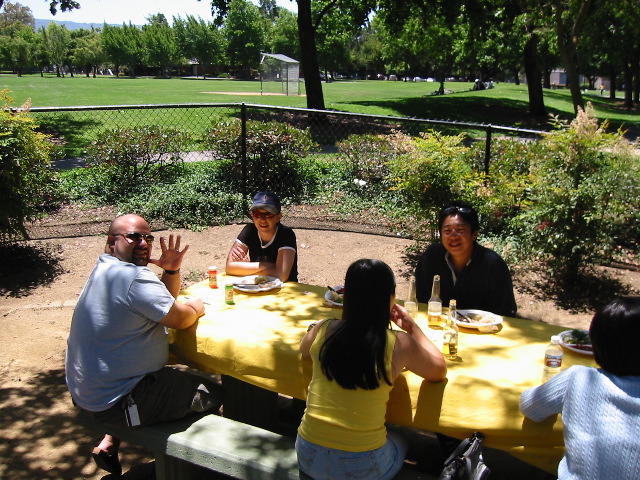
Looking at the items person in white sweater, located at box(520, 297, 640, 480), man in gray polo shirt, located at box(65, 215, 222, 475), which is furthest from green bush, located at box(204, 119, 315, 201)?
person in white sweater, located at box(520, 297, 640, 480)

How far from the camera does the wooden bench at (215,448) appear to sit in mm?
2869

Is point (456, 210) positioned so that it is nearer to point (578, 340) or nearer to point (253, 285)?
point (578, 340)

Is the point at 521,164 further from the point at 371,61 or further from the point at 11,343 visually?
the point at 371,61

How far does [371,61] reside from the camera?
96.2 m

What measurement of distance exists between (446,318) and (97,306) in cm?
187

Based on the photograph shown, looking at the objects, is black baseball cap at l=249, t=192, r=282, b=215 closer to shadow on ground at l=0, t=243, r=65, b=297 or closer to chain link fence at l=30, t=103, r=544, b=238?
shadow on ground at l=0, t=243, r=65, b=297

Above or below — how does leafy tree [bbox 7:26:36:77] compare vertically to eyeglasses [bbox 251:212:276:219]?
above

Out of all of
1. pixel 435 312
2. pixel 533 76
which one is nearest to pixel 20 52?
pixel 533 76

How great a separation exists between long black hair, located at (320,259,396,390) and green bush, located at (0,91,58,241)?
5168 millimetres

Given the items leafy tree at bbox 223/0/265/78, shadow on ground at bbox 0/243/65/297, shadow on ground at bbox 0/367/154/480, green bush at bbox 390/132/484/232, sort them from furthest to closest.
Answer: leafy tree at bbox 223/0/265/78, shadow on ground at bbox 0/243/65/297, green bush at bbox 390/132/484/232, shadow on ground at bbox 0/367/154/480

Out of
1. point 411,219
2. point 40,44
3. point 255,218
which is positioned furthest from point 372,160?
point 40,44

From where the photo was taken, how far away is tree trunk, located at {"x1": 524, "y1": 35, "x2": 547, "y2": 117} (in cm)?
2420

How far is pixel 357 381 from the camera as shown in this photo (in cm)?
254

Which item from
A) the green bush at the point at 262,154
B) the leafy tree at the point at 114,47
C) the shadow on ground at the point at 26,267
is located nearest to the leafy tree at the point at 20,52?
the leafy tree at the point at 114,47
